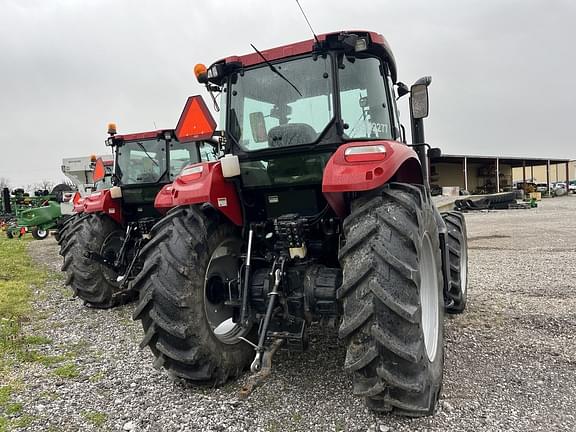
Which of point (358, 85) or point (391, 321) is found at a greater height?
point (358, 85)

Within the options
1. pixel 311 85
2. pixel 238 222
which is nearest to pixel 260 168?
pixel 238 222

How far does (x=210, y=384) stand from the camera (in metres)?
2.97

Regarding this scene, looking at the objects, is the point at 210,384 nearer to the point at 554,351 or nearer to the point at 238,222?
the point at 238,222

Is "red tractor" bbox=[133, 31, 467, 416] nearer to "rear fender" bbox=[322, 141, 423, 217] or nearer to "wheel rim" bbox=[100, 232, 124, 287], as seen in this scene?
"rear fender" bbox=[322, 141, 423, 217]

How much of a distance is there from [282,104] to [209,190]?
800mm

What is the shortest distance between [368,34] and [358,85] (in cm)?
33

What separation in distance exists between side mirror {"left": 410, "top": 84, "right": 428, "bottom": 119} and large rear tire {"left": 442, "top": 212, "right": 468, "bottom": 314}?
138cm

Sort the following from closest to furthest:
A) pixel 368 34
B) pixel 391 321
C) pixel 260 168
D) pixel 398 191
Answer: pixel 391 321, pixel 398 191, pixel 368 34, pixel 260 168

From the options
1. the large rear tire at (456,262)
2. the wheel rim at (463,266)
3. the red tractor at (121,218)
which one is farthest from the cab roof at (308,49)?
the red tractor at (121,218)

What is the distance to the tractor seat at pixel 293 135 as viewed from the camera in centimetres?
293

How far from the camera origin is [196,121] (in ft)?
9.78

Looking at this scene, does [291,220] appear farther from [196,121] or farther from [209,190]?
[196,121]

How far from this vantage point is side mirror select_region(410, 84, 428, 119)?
322 centimetres

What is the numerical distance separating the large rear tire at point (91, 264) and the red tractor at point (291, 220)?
293 cm
